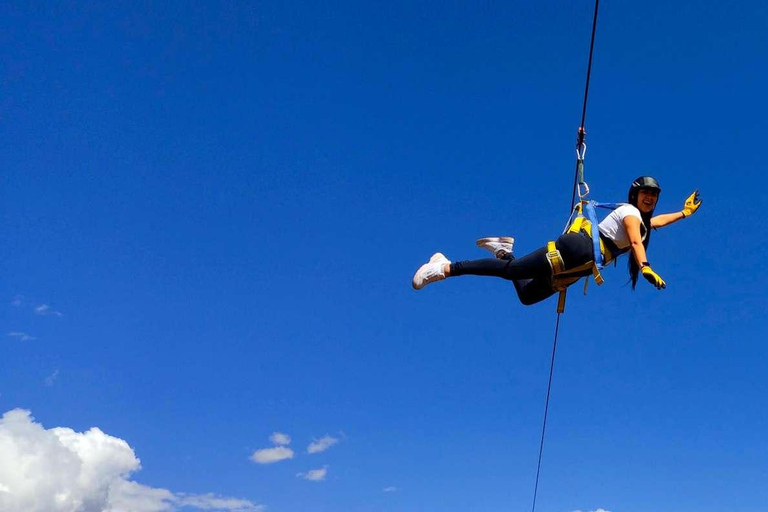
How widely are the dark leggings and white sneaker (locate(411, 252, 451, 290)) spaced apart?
0.15m

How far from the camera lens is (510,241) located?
9312 mm

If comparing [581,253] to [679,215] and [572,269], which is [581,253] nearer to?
[572,269]

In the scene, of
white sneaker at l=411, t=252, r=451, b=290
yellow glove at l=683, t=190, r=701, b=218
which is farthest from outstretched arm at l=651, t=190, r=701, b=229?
white sneaker at l=411, t=252, r=451, b=290

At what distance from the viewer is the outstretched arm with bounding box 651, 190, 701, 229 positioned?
923 cm

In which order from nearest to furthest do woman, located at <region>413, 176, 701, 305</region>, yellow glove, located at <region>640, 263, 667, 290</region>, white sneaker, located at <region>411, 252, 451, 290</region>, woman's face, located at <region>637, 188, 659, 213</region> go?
1. yellow glove, located at <region>640, 263, 667, 290</region>
2. woman, located at <region>413, 176, 701, 305</region>
3. woman's face, located at <region>637, 188, 659, 213</region>
4. white sneaker, located at <region>411, 252, 451, 290</region>

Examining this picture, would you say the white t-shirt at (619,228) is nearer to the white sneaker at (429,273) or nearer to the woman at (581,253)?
the woman at (581,253)

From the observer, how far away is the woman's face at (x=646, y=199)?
8633 mm

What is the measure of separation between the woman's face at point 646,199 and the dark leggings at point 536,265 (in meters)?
0.69

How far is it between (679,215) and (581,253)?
160 centimetres

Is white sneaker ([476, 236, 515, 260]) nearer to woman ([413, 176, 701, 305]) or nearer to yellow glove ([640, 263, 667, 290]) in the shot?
woman ([413, 176, 701, 305])

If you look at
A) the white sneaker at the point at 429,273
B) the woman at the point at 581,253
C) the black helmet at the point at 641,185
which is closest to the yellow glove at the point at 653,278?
the woman at the point at 581,253

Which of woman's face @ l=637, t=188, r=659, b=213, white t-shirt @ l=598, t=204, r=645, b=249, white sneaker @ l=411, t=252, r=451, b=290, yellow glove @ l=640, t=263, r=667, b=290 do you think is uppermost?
woman's face @ l=637, t=188, r=659, b=213

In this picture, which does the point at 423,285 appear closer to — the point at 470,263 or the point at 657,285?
the point at 470,263

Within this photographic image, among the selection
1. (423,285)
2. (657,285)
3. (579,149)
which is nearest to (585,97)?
(579,149)
